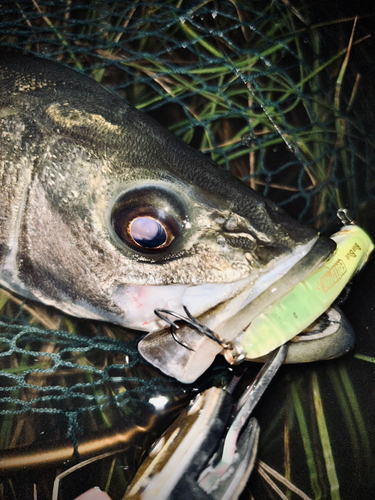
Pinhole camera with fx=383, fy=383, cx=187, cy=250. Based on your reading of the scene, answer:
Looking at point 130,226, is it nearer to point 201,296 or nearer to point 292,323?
point 201,296

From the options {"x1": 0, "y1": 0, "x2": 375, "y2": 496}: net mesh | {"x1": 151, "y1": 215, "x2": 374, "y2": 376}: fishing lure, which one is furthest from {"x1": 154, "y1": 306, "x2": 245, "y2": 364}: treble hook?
{"x1": 0, "y1": 0, "x2": 375, "y2": 496}: net mesh

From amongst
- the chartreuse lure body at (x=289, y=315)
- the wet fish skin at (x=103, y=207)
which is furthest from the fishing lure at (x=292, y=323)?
the wet fish skin at (x=103, y=207)

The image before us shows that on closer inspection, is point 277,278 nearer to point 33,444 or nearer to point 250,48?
point 33,444

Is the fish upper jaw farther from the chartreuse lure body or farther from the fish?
the chartreuse lure body

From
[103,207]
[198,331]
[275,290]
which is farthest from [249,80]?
[198,331]

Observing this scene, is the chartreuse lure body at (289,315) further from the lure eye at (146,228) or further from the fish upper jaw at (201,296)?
the lure eye at (146,228)
